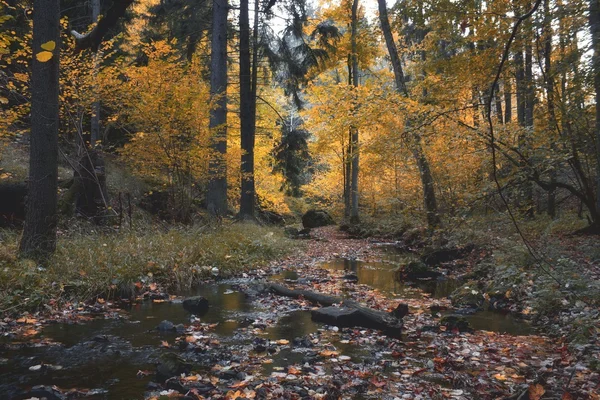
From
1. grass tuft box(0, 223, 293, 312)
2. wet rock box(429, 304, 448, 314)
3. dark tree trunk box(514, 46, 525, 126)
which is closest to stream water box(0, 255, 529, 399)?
wet rock box(429, 304, 448, 314)

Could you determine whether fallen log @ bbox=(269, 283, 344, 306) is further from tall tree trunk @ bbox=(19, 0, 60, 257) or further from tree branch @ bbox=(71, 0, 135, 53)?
tree branch @ bbox=(71, 0, 135, 53)

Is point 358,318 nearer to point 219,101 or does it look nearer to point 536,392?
point 536,392

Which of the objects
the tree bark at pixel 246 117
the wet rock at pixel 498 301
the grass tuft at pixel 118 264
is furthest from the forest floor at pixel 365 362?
the tree bark at pixel 246 117

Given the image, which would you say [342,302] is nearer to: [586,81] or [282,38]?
[586,81]

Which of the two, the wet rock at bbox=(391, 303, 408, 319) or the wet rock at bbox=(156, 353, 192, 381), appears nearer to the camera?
the wet rock at bbox=(156, 353, 192, 381)

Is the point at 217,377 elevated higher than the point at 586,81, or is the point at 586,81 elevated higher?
the point at 586,81

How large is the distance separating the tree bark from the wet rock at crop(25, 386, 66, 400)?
40.6 ft

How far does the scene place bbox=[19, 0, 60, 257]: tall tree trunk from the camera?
6.59 meters

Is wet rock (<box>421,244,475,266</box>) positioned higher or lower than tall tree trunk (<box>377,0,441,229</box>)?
lower

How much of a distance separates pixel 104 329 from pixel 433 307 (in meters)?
4.86

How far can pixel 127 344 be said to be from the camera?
4.61m

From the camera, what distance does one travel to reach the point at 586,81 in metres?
7.19

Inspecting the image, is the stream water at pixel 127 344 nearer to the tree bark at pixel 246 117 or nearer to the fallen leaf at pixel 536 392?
the fallen leaf at pixel 536 392

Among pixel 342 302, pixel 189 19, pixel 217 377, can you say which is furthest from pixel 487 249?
pixel 189 19
